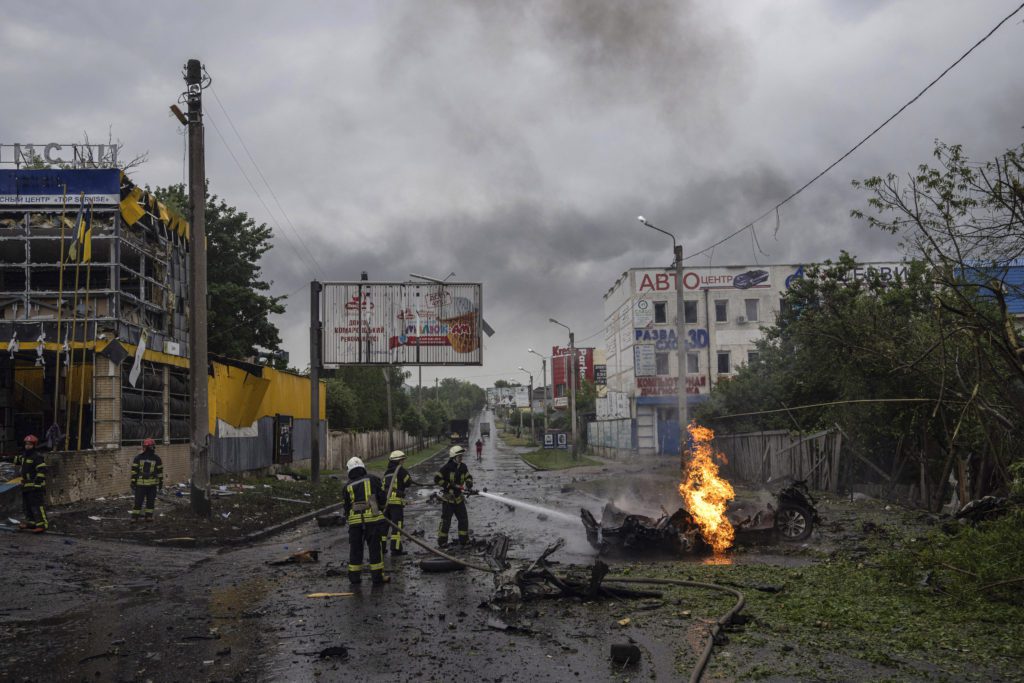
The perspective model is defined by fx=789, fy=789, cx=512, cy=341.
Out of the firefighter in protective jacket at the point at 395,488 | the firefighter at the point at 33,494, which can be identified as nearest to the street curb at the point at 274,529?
the firefighter at the point at 33,494

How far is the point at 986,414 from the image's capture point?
10.3 m

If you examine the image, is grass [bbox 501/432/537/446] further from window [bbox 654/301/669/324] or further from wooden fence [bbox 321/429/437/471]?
window [bbox 654/301/669/324]

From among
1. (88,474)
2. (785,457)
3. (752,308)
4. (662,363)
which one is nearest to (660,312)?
(662,363)

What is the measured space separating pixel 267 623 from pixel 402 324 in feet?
76.6

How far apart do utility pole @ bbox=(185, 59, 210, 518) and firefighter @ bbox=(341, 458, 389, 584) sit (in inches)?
288

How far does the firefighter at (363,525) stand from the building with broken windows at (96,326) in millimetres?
10399

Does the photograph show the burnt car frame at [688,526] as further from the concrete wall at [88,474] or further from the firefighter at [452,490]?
the concrete wall at [88,474]

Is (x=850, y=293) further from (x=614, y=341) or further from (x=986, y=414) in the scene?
(x=614, y=341)

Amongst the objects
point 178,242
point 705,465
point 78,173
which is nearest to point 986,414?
point 705,465

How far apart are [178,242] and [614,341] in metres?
38.9

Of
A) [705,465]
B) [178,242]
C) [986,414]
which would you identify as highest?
[178,242]

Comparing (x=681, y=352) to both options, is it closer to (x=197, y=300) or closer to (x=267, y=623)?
(x=197, y=300)

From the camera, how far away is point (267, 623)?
8555 mm

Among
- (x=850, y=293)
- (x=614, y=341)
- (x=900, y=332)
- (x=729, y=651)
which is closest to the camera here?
(x=729, y=651)
